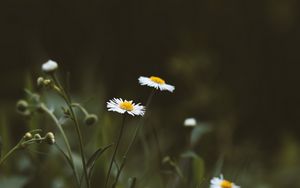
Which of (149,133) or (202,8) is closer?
(149,133)

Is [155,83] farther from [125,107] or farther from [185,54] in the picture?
[185,54]

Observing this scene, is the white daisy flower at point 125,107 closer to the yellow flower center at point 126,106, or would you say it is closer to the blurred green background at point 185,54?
the yellow flower center at point 126,106

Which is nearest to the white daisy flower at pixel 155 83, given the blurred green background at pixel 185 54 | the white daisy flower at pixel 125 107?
the white daisy flower at pixel 125 107

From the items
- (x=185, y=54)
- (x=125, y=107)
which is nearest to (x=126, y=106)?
(x=125, y=107)

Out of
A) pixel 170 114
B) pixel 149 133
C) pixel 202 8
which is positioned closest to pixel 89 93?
pixel 149 133

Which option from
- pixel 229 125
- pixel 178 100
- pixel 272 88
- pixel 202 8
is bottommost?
pixel 229 125

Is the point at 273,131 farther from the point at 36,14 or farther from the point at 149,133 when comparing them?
the point at 36,14

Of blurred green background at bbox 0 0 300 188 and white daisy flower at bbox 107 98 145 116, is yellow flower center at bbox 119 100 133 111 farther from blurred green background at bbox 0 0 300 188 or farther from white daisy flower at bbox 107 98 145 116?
blurred green background at bbox 0 0 300 188

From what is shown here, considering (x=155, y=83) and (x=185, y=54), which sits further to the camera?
(x=185, y=54)

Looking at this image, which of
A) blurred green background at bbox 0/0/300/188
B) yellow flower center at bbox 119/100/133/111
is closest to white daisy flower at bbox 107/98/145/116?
yellow flower center at bbox 119/100/133/111
